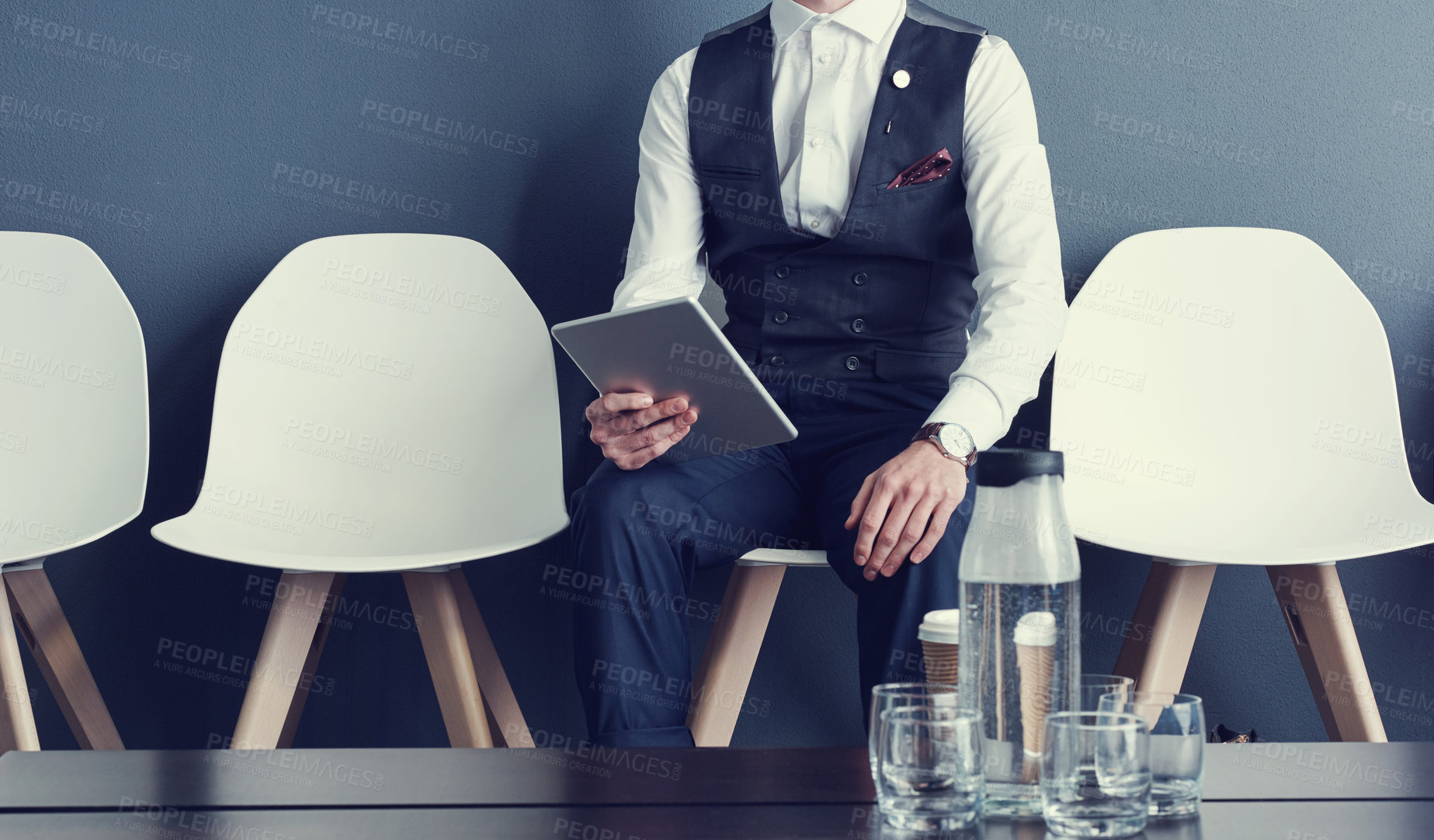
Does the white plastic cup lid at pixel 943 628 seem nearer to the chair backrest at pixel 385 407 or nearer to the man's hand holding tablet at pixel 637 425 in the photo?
the man's hand holding tablet at pixel 637 425

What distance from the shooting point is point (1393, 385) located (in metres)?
1.50

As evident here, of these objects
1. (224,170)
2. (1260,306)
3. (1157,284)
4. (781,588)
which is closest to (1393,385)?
(1260,306)

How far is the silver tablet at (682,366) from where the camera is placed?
3.31 ft

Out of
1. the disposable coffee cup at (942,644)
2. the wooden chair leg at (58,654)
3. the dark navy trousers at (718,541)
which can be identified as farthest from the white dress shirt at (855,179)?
the wooden chair leg at (58,654)

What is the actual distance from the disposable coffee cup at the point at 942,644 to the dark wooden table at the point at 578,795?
7cm

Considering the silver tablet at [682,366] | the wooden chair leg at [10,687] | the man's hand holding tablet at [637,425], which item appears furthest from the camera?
the wooden chair leg at [10,687]

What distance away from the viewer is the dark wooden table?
55cm

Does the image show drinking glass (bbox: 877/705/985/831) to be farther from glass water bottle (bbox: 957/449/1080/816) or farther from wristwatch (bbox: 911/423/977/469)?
wristwatch (bbox: 911/423/977/469)

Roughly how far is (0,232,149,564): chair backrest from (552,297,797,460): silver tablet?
714mm

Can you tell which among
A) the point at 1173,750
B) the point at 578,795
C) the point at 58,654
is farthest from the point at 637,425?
the point at 58,654

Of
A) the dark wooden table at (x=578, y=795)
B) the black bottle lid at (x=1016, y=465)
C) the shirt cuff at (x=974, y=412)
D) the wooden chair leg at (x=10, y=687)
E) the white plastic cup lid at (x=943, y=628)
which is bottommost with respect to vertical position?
the wooden chair leg at (x=10, y=687)

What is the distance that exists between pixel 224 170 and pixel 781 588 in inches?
41.8

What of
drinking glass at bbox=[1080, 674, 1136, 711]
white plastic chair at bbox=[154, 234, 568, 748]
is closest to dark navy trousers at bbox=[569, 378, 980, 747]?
white plastic chair at bbox=[154, 234, 568, 748]

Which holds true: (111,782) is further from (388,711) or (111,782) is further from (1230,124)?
(1230,124)
